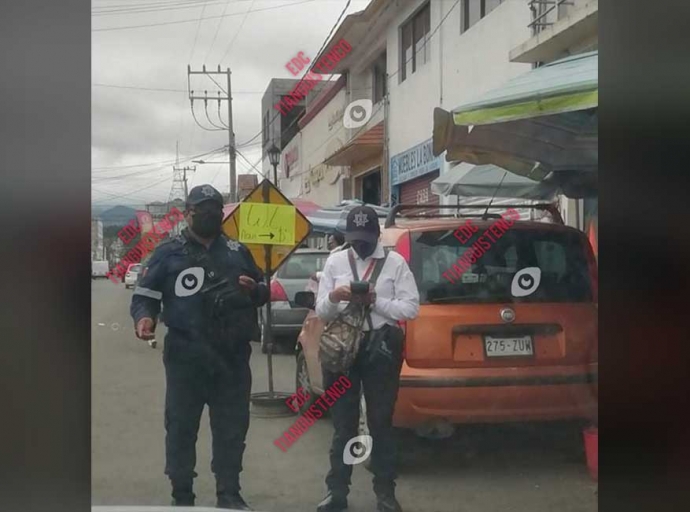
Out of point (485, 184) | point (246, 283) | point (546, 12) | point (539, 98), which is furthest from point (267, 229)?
point (546, 12)

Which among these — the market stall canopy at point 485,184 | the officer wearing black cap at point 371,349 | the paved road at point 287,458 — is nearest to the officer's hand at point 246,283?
the paved road at point 287,458

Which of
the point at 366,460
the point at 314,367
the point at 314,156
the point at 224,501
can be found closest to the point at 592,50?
the point at 314,156

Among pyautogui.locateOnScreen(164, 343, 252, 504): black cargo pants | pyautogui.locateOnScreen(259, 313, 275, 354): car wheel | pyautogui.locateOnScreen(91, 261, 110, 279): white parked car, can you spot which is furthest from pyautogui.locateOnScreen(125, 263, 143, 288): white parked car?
pyautogui.locateOnScreen(259, 313, 275, 354): car wheel

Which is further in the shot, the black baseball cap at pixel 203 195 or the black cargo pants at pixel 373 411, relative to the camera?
the black cargo pants at pixel 373 411

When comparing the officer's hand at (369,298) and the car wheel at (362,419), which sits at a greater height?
the officer's hand at (369,298)

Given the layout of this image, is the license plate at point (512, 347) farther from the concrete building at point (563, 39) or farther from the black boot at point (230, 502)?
the black boot at point (230, 502)

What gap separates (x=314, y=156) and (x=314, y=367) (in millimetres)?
739

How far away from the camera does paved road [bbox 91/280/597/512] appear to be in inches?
86.4

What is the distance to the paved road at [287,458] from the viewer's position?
2.20 metres

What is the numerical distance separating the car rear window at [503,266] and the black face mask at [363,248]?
0.64 ft

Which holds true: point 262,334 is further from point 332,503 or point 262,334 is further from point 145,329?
point 332,503

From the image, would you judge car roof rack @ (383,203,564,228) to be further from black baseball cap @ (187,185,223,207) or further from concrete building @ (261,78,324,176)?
black baseball cap @ (187,185,223,207)

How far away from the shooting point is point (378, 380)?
109 inches

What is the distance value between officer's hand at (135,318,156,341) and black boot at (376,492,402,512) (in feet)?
3.22
